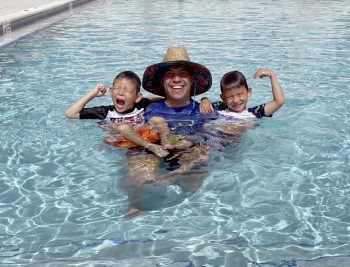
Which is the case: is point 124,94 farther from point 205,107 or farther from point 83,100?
point 205,107

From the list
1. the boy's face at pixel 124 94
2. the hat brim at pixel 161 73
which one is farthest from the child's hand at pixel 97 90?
the hat brim at pixel 161 73

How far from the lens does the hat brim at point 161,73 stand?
502 cm

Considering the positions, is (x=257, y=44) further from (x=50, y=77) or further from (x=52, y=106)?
(x=52, y=106)

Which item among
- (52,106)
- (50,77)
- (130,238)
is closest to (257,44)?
(50,77)

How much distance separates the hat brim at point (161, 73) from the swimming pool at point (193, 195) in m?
0.69

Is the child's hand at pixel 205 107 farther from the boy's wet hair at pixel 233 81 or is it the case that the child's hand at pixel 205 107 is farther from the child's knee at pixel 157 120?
the child's knee at pixel 157 120

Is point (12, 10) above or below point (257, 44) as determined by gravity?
above

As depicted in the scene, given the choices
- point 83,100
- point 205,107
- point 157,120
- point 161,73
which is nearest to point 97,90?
point 83,100

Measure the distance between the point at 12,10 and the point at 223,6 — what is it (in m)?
8.97

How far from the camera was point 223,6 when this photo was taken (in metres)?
20.7

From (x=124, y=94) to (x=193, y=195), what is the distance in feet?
4.79

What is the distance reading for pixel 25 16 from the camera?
45.7ft

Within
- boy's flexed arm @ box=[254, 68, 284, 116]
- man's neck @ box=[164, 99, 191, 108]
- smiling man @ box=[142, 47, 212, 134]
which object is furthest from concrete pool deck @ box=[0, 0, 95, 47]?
boy's flexed arm @ box=[254, 68, 284, 116]

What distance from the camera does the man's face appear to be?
198 inches
